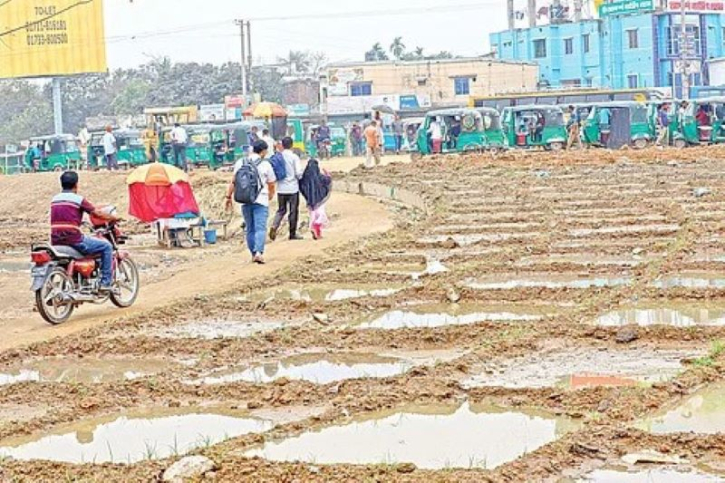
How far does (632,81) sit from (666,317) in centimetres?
6136

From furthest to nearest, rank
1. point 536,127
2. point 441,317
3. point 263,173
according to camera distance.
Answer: point 536,127 → point 263,173 → point 441,317

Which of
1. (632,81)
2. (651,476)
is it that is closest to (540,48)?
(632,81)

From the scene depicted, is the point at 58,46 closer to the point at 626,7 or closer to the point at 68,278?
the point at 626,7

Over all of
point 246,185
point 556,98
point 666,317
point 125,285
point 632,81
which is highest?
point 632,81

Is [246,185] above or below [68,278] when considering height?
above

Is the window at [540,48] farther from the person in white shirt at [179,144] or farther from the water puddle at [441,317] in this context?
the water puddle at [441,317]

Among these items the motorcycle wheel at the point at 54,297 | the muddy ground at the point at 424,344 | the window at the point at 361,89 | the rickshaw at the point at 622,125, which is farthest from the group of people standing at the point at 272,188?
the window at the point at 361,89

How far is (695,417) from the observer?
263 inches

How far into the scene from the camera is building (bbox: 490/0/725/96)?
67312 mm

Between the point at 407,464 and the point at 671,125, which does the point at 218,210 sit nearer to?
the point at 671,125

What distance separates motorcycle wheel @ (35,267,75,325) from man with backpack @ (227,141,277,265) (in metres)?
3.05

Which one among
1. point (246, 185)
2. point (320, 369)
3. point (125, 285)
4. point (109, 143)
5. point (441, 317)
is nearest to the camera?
point (320, 369)

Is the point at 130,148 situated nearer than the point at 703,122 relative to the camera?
No

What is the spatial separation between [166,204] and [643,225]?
312 inches
